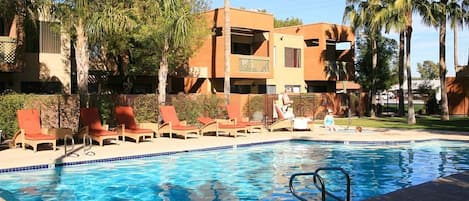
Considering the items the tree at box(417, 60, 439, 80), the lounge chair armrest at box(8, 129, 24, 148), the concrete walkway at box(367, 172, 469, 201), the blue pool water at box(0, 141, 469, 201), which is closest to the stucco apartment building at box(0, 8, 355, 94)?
the lounge chair armrest at box(8, 129, 24, 148)

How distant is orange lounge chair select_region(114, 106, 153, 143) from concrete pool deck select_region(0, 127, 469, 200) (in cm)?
28

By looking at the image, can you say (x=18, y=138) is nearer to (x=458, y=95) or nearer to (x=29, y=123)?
(x=29, y=123)

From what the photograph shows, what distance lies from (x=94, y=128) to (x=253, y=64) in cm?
1544

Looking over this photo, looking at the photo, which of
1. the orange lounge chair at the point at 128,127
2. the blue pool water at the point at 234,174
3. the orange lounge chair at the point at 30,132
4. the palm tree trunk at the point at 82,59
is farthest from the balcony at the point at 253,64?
the orange lounge chair at the point at 30,132

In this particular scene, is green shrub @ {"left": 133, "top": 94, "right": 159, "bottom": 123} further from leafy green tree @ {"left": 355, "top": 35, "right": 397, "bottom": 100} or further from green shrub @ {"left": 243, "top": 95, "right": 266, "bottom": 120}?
leafy green tree @ {"left": 355, "top": 35, "right": 397, "bottom": 100}

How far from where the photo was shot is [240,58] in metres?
29.7

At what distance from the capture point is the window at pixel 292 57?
117 ft

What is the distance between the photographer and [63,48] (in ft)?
82.3

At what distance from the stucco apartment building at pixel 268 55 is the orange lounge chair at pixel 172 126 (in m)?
10.5

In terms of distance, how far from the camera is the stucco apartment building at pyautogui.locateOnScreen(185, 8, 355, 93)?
29891mm

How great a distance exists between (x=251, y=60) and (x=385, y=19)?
26.2 ft

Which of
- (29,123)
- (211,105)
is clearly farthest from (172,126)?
(211,105)

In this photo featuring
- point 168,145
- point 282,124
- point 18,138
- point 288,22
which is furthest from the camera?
point 288,22

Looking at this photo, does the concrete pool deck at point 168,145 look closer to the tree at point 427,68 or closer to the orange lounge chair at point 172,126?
the orange lounge chair at point 172,126
